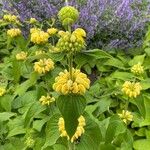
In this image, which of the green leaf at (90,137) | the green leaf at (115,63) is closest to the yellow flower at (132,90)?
the green leaf at (90,137)

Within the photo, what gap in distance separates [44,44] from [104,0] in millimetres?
973

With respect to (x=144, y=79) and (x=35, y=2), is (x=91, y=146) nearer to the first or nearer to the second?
(x=144, y=79)

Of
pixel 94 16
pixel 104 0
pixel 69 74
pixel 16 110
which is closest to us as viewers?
pixel 69 74

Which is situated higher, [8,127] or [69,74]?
[69,74]

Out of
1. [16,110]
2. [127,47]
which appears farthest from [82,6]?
[16,110]

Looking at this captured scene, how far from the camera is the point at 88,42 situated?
300cm

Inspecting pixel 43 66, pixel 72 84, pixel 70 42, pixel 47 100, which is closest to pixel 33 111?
pixel 47 100

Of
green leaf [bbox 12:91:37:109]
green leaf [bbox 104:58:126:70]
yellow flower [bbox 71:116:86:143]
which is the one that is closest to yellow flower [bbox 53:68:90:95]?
yellow flower [bbox 71:116:86:143]

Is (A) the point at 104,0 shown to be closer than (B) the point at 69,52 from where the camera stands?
No

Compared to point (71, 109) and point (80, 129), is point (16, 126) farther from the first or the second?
point (71, 109)

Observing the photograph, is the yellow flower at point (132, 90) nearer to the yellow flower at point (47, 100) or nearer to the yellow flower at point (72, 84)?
the yellow flower at point (47, 100)

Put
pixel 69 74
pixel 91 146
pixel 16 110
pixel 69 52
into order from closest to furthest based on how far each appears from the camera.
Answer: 1. pixel 69 52
2. pixel 69 74
3. pixel 91 146
4. pixel 16 110

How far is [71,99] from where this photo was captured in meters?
1.36

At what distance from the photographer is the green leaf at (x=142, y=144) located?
226 cm
